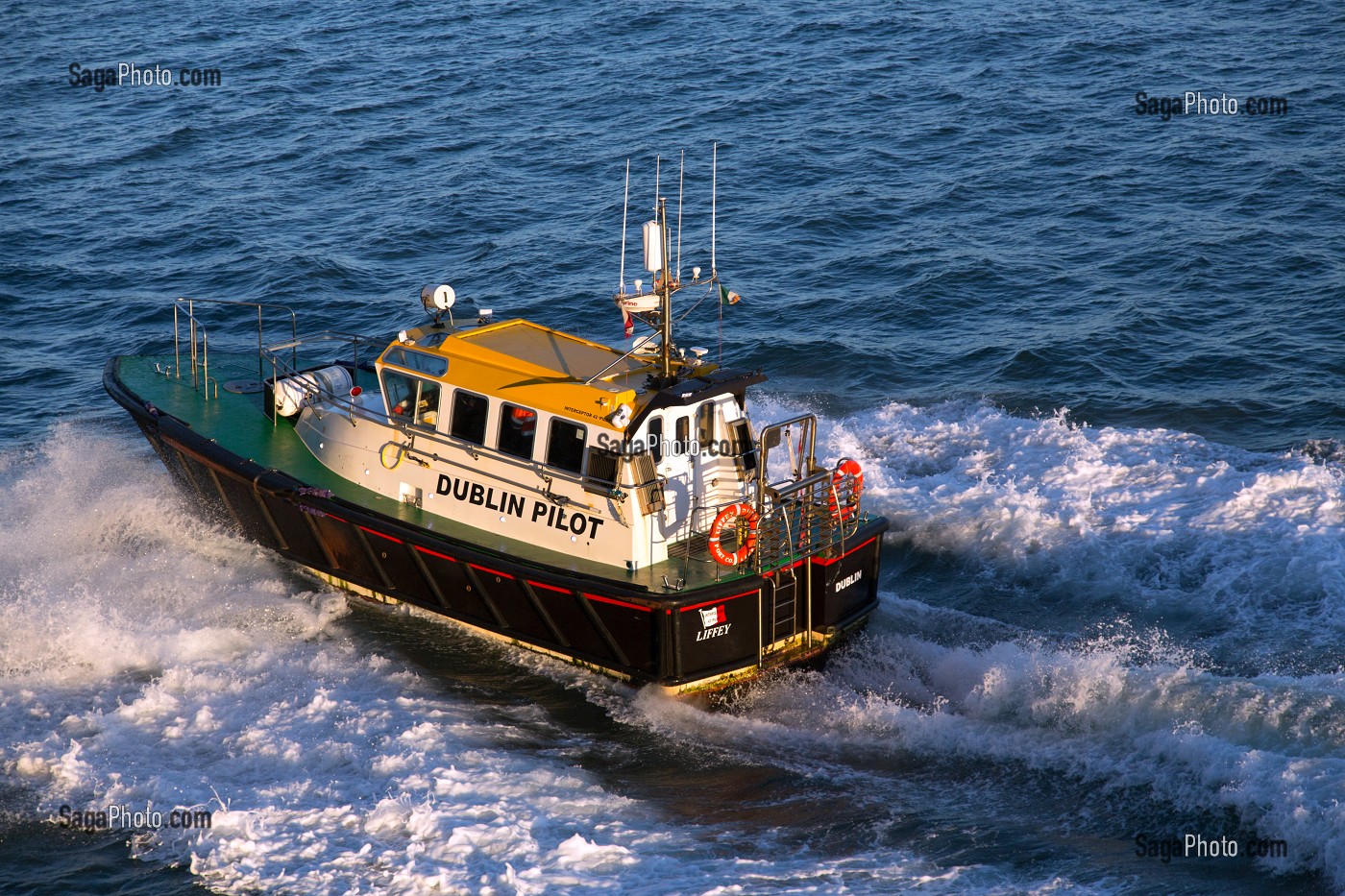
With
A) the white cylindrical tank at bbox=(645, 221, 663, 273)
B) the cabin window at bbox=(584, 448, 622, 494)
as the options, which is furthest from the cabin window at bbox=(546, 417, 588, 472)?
the white cylindrical tank at bbox=(645, 221, 663, 273)

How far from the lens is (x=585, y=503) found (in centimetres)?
A: 1212

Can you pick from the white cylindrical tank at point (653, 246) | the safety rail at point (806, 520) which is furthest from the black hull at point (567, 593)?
the white cylindrical tank at point (653, 246)

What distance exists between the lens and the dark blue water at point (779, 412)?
1027 centimetres

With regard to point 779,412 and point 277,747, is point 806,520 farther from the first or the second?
point 779,412

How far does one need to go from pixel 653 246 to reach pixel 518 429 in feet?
7.02

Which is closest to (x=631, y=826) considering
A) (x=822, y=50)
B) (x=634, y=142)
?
(x=634, y=142)

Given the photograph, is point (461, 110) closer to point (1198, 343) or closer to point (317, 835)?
point (1198, 343)

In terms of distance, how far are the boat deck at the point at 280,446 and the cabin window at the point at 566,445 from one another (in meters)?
0.86

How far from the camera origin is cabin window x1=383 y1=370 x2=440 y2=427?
42.8 ft

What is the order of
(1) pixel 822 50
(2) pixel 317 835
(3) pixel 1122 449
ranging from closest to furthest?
1. (2) pixel 317 835
2. (3) pixel 1122 449
3. (1) pixel 822 50

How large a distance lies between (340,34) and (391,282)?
1367cm

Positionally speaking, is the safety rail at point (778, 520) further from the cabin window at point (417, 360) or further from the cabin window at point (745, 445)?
the cabin window at point (417, 360)

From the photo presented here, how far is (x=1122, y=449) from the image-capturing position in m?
15.8

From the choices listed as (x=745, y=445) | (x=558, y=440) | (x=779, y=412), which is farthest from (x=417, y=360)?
(x=779, y=412)
